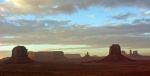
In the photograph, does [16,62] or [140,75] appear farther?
[16,62]

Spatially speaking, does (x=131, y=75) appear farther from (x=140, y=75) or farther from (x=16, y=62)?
(x=16, y=62)

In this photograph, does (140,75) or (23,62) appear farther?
(23,62)

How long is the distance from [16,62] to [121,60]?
75.5 m

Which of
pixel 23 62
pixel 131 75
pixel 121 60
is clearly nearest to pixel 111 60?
pixel 121 60

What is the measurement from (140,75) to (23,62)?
128 m

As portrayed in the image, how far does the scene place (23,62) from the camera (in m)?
195

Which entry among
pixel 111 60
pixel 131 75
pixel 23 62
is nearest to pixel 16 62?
pixel 23 62

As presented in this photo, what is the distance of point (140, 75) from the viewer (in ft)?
262

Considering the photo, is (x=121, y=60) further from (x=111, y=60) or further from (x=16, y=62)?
(x=16, y=62)

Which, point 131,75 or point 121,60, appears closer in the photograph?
point 131,75

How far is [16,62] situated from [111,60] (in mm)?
68266

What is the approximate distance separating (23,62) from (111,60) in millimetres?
63356

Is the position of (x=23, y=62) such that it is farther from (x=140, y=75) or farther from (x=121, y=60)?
(x=140, y=75)

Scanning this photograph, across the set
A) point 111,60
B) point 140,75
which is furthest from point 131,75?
point 111,60
